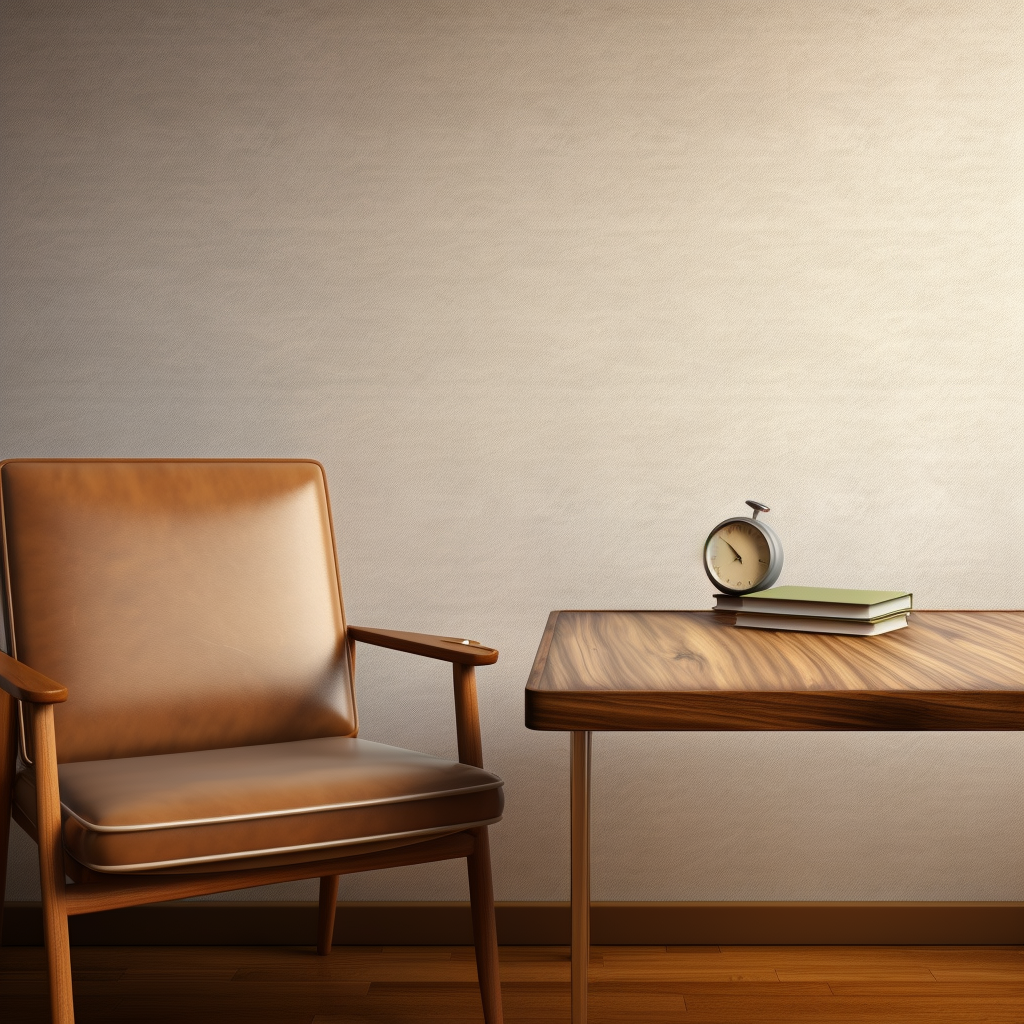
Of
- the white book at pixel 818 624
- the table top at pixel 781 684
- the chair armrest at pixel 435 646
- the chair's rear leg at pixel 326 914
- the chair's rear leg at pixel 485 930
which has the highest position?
the table top at pixel 781 684

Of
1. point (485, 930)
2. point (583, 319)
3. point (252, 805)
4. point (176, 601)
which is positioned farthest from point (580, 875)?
point (583, 319)

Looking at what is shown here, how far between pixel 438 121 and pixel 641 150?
41 centimetres

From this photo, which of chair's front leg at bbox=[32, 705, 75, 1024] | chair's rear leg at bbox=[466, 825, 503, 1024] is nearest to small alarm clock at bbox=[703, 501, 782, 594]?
chair's rear leg at bbox=[466, 825, 503, 1024]

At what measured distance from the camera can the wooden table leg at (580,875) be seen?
1.28 metres

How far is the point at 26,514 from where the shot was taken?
1.66m

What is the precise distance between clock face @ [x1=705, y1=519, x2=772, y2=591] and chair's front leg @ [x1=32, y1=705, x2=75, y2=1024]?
3.34ft

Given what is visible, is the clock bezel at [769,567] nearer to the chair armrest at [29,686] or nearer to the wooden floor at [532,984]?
the wooden floor at [532,984]

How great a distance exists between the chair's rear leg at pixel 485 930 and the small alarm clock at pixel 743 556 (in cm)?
57

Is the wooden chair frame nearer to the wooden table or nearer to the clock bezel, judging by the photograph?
the wooden table

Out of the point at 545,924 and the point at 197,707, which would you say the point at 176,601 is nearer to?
the point at 197,707

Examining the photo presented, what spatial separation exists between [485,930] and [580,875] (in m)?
0.31

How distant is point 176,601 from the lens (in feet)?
5.66

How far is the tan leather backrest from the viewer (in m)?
1.64

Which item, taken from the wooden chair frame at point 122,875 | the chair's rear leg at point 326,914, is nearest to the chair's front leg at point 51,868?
the wooden chair frame at point 122,875
